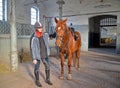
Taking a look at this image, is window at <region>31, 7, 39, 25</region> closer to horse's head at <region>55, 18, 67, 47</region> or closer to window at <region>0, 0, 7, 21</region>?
window at <region>0, 0, 7, 21</region>

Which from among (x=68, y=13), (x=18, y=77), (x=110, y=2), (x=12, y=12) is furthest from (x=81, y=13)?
(x=18, y=77)

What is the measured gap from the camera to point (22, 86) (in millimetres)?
3533

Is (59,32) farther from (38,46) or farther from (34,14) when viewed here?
(34,14)

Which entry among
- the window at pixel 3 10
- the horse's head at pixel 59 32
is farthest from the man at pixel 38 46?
the window at pixel 3 10

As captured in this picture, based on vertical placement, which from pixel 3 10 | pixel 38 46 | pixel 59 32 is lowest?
pixel 38 46

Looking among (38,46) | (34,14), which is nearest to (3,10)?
(34,14)

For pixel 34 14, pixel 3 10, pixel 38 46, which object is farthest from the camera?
pixel 34 14

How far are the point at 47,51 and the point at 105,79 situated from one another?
1.69 meters

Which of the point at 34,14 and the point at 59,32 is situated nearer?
the point at 59,32

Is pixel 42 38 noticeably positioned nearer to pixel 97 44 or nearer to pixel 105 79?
pixel 105 79

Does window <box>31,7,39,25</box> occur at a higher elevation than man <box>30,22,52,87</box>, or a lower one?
higher

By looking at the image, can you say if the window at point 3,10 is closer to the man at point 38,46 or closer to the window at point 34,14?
the window at point 34,14

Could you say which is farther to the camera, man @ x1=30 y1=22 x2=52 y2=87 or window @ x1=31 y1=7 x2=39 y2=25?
window @ x1=31 y1=7 x2=39 y2=25

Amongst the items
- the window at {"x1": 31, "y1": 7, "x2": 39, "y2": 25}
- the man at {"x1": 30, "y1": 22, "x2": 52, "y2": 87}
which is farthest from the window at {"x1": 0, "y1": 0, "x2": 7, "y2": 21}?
the man at {"x1": 30, "y1": 22, "x2": 52, "y2": 87}
